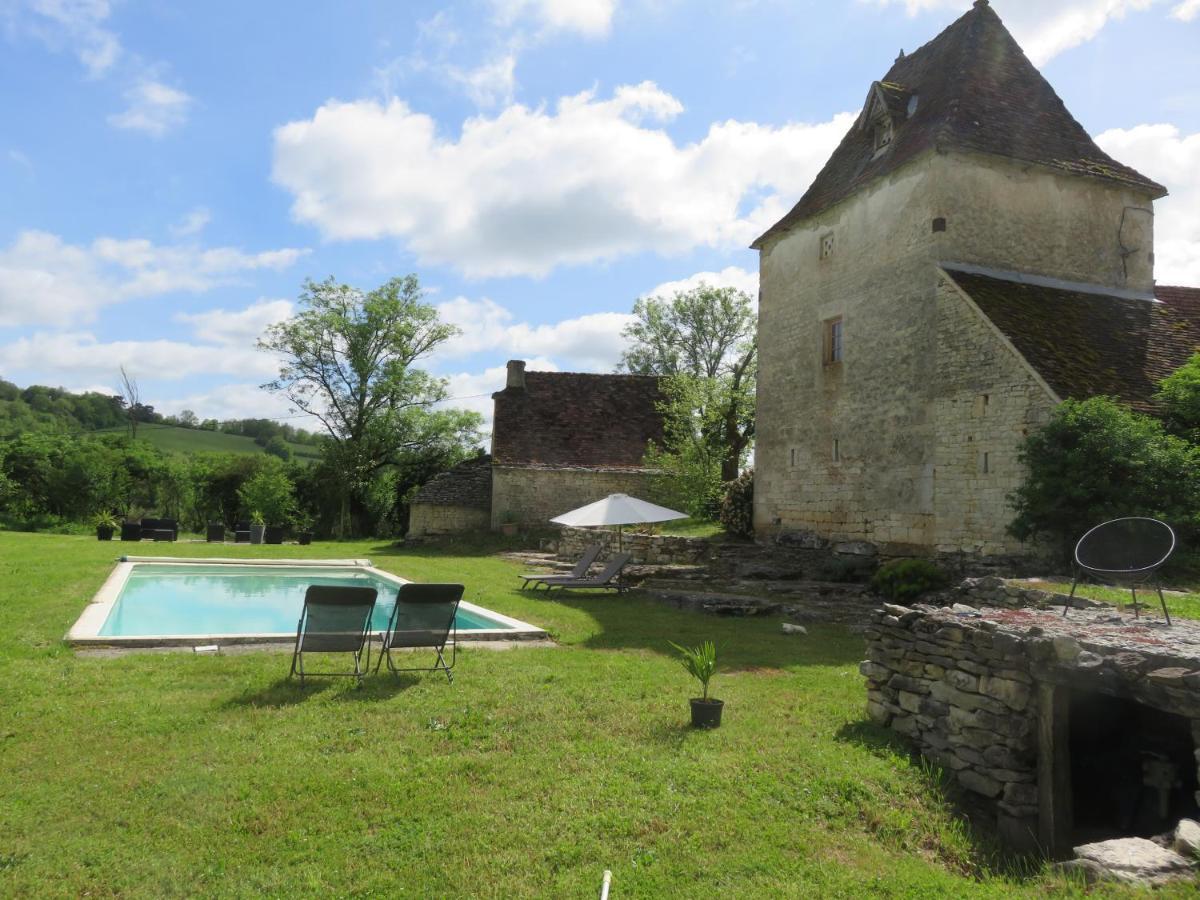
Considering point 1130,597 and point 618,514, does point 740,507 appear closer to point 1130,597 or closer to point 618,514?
point 618,514

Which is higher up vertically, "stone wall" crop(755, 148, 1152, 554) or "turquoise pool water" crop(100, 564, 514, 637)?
"stone wall" crop(755, 148, 1152, 554)

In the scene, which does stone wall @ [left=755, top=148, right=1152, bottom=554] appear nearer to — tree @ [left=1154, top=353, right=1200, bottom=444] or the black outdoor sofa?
tree @ [left=1154, top=353, right=1200, bottom=444]

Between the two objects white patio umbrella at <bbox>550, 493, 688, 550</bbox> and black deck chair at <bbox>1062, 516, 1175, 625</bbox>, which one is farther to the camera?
white patio umbrella at <bbox>550, 493, 688, 550</bbox>

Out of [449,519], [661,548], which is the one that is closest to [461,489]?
[449,519]

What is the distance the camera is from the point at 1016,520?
1241 centimetres

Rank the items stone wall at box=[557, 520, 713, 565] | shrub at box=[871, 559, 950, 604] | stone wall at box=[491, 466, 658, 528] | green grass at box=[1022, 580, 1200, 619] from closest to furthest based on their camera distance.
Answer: green grass at box=[1022, 580, 1200, 619], shrub at box=[871, 559, 950, 604], stone wall at box=[557, 520, 713, 565], stone wall at box=[491, 466, 658, 528]

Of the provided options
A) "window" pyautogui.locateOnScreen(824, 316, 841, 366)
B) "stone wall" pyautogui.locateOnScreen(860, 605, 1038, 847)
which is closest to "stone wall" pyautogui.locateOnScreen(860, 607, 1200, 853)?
"stone wall" pyautogui.locateOnScreen(860, 605, 1038, 847)

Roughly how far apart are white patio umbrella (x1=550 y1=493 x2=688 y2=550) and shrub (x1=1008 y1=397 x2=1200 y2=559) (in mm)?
6230

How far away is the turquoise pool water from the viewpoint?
11258 mm

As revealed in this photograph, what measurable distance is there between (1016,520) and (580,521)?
25.4ft

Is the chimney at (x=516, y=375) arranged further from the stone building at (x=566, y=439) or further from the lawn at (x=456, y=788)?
the lawn at (x=456, y=788)

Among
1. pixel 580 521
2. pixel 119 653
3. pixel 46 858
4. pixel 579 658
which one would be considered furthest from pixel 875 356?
pixel 46 858

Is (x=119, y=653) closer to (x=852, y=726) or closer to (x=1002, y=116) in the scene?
(x=852, y=726)

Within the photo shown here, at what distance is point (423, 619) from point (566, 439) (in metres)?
22.9
